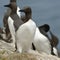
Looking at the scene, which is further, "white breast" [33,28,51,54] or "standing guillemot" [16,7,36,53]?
"white breast" [33,28,51,54]

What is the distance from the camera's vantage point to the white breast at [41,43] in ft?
55.9

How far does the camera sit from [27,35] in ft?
50.6

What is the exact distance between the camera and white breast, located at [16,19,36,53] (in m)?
15.3

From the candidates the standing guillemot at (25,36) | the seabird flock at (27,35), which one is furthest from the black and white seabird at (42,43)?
the standing guillemot at (25,36)

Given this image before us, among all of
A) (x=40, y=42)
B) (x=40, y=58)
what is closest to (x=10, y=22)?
(x=40, y=42)

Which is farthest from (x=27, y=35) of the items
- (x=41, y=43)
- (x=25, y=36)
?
(x=41, y=43)

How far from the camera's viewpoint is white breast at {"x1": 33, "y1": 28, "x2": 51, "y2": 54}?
55.9 feet

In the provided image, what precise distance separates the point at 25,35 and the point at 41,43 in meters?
1.83

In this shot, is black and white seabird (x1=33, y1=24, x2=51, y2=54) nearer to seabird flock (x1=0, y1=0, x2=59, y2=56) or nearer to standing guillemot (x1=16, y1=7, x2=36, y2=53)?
seabird flock (x1=0, y1=0, x2=59, y2=56)

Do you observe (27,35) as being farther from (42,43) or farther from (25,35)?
(42,43)

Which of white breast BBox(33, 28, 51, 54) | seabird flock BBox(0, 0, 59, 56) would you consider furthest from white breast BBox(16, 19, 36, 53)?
white breast BBox(33, 28, 51, 54)

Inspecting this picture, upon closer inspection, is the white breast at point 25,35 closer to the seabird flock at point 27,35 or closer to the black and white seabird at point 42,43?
the seabird flock at point 27,35

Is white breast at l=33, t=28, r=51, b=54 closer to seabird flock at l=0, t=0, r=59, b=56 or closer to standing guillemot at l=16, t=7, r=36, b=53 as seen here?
seabird flock at l=0, t=0, r=59, b=56

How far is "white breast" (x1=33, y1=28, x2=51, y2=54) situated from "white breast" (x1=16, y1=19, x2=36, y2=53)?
4.60 ft
